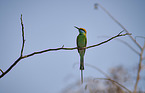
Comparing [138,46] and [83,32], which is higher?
[83,32]

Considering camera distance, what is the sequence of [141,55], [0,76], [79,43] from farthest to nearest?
1. [79,43]
2. [141,55]
3. [0,76]

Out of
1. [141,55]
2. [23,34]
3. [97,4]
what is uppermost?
[97,4]

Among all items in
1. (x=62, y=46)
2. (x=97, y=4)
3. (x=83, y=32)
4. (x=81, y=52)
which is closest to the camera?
(x=62, y=46)

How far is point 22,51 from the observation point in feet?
3.30

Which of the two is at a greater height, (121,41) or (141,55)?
(121,41)

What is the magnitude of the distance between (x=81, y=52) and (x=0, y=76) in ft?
5.33

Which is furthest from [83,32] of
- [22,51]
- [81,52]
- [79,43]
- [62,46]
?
[22,51]

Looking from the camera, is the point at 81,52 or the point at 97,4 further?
the point at 97,4

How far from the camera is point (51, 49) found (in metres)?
1.04

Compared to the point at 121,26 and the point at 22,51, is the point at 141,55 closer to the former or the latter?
the point at 121,26

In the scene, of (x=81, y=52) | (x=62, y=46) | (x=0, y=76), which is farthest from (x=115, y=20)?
(x=0, y=76)

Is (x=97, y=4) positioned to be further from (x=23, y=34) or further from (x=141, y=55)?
Result: (x=23, y=34)

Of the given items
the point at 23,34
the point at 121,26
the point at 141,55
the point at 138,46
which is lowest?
the point at 141,55

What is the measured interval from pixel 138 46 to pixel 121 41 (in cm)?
31
